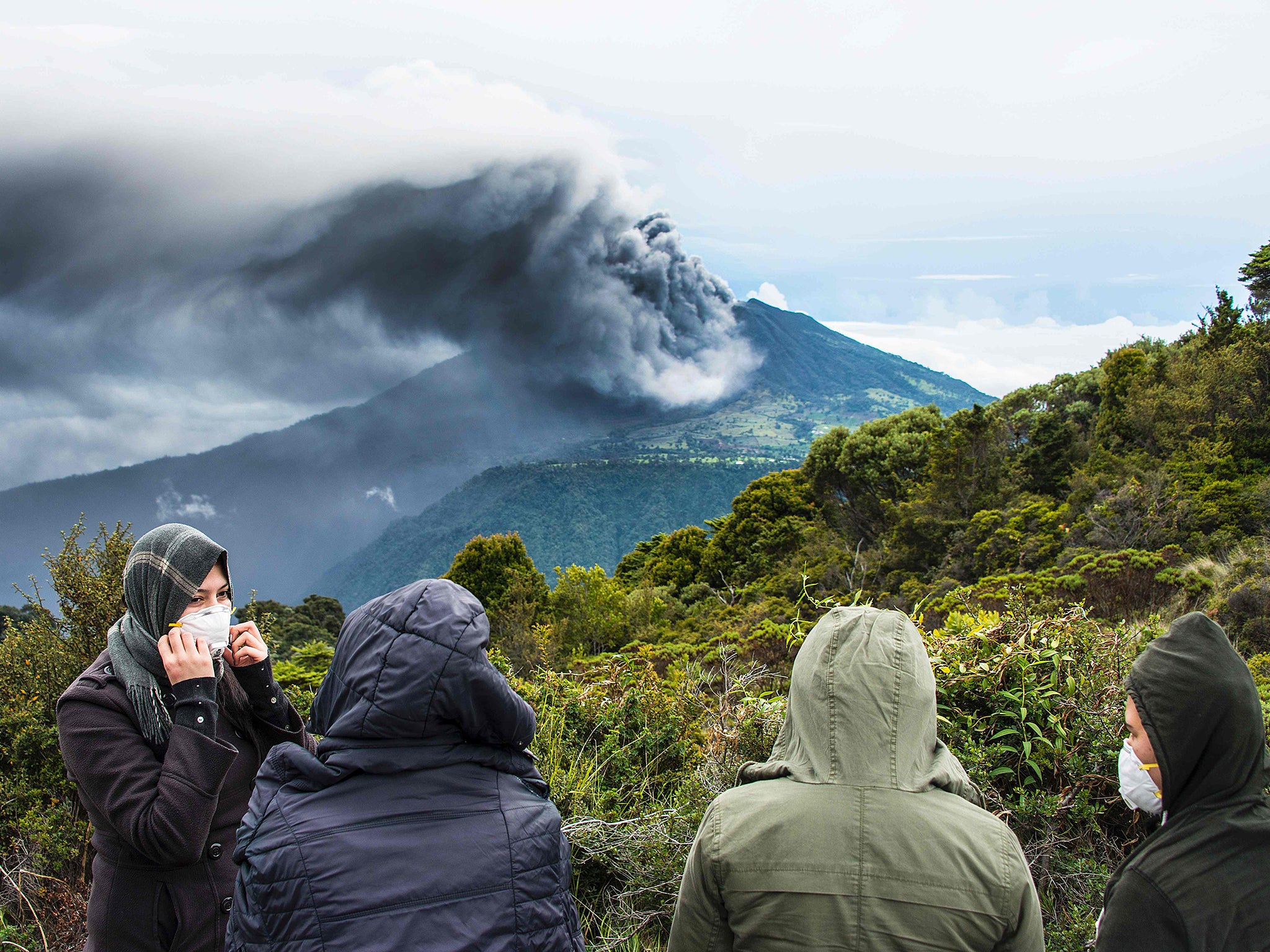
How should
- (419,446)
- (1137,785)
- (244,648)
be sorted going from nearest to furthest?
(1137,785), (244,648), (419,446)

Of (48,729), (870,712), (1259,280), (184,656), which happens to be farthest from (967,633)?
(1259,280)

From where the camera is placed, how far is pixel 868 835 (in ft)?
4.41

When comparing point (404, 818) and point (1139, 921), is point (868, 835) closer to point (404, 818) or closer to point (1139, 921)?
point (1139, 921)

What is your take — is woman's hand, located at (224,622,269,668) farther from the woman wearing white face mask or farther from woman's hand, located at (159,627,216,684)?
woman's hand, located at (159,627,216,684)

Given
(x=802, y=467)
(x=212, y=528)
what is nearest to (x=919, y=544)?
(x=802, y=467)

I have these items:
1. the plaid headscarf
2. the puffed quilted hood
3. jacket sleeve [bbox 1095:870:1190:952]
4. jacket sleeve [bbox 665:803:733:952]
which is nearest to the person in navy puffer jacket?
the puffed quilted hood

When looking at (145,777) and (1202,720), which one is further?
(145,777)

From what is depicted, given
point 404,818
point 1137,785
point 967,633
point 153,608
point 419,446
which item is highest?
point 153,608

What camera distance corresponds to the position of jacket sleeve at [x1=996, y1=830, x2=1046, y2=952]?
4.42 feet

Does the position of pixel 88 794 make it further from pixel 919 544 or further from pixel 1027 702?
pixel 919 544

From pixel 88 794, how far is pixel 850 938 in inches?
70.4

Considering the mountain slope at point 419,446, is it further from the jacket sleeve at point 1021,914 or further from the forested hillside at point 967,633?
the jacket sleeve at point 1021,914

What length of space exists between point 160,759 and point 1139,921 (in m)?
2.22

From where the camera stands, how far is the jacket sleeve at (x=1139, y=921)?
1.40 meters
